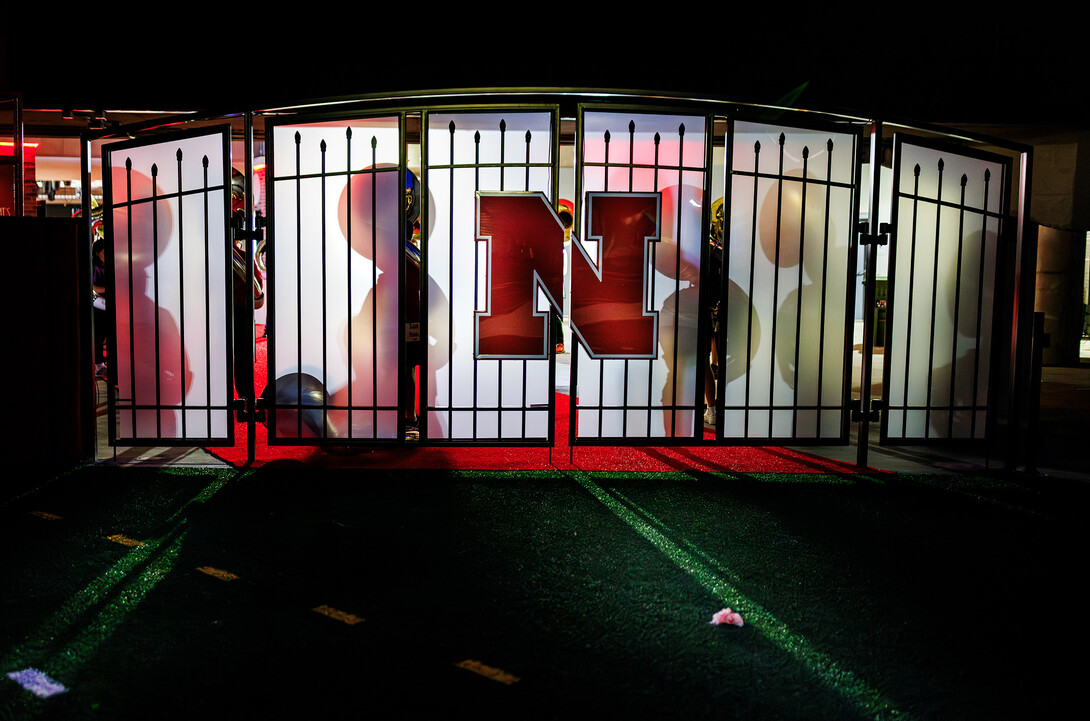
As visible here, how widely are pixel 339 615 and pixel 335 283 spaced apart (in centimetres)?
331

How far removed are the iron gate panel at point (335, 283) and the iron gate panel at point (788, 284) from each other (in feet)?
8.31

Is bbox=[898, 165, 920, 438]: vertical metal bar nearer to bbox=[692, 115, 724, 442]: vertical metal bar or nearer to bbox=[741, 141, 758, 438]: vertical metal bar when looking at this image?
bbox=[741, 141, 758, 438]: vertical metal bar

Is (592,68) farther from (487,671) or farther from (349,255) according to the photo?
(487,671)

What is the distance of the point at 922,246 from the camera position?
6.23 metres

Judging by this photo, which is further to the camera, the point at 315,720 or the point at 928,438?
the point at 928,438

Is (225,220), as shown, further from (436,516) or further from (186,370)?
(436,516)

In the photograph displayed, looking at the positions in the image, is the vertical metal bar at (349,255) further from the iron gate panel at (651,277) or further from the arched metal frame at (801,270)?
the iron gate panel at (651,277)

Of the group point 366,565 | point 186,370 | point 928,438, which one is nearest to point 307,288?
point 186,370

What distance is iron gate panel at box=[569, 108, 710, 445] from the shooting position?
Answer: 5.76 m

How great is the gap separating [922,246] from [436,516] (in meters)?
4.43

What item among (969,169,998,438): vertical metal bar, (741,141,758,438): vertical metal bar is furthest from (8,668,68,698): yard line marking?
(969,169,998,438): vertical metal bar

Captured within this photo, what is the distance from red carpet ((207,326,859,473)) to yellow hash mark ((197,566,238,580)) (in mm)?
2129

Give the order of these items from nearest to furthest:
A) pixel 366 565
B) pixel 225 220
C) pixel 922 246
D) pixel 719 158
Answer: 1. pixel 366 565
2. pixel 225 220
3. pixel 922 246
4. pixel 719 158

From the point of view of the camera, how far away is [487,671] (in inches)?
106
